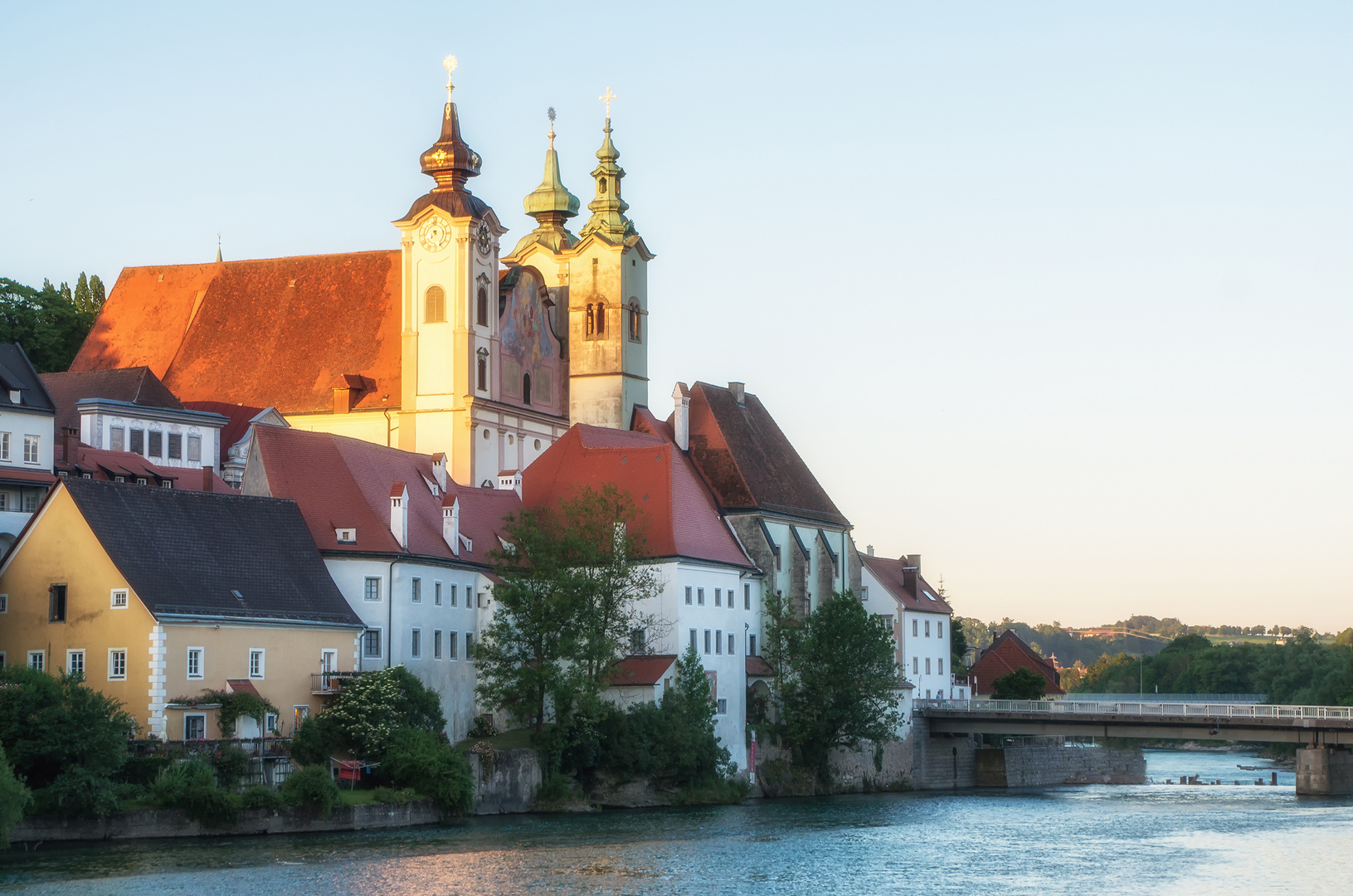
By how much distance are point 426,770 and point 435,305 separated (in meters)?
38.5

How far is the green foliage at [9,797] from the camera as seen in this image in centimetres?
4762

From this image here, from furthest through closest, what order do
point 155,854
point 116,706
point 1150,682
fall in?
point 1150,682 < point 116,706 < point 155,854

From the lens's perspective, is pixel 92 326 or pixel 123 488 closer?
pixel 123 488

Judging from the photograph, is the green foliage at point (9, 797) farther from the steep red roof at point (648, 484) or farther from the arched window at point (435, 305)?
the arched window at point (435, 305)

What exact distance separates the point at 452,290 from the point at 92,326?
23.6 metres

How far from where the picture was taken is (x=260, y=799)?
54.8 metres

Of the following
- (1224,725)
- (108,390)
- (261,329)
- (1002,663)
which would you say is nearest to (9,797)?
(108,390)

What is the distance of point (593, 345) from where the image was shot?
10419 cm

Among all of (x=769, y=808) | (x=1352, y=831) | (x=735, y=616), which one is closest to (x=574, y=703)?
(x=769, y=808)

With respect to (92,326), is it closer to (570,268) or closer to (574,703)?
(570,268)

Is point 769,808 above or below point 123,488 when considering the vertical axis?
below

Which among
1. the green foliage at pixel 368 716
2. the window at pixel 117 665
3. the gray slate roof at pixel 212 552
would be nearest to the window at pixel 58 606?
the gray slate roof at pixel 212 552

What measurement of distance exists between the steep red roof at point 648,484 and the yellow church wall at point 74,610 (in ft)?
75.8

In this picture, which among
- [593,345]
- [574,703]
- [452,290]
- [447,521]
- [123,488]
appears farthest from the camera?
[593,345]
